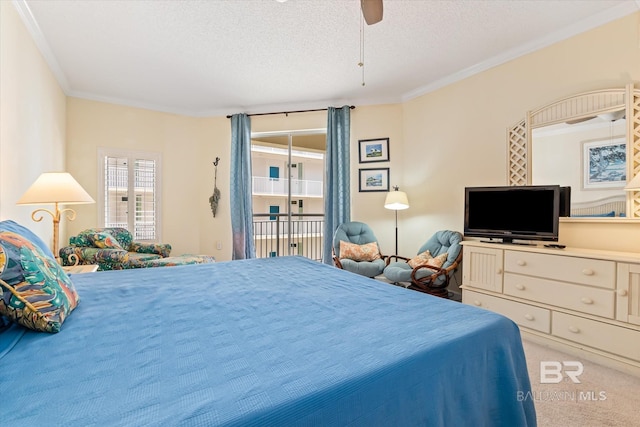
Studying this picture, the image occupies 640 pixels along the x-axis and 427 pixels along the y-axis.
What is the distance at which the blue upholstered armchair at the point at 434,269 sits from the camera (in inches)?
133

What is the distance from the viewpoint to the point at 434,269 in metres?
3.35

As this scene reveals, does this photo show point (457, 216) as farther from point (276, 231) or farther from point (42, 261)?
point (42, 261)

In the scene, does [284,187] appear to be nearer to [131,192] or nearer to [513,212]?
[131,192]

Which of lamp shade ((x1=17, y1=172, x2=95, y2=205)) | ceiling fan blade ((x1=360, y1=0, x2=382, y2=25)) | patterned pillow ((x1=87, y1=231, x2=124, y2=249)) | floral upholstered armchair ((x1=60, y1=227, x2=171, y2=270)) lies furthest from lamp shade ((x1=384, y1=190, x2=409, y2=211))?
patterned pillow ((x1=87, y1=231, x2=124, y2=249))

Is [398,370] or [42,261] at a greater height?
[42,261]

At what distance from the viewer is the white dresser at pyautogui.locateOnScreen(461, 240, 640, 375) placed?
6.98 ft

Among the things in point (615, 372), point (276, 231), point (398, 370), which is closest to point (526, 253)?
point (615, 372)

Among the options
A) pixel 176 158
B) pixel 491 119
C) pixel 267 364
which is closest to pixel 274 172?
pixel 176 158

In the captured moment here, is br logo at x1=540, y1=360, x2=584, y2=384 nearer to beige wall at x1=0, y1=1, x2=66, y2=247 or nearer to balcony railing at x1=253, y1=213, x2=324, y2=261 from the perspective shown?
balcony railing at x1=253, y1=213, x2=324, y2=261

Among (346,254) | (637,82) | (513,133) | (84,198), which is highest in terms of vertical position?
(637,82)

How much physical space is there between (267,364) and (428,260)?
3113 millimetres

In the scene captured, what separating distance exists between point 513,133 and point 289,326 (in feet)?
10.9

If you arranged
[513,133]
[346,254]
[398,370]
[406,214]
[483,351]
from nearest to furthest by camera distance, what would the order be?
[398,370]
[483,351]
[513,133]
[346,254]
[406,214]

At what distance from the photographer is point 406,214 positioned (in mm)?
4516
